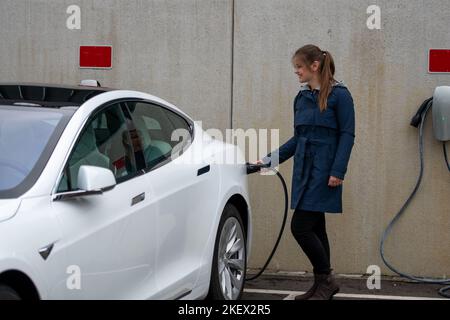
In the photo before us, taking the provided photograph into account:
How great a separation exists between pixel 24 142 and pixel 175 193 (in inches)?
41.0

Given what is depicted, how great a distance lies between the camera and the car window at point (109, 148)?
4.27 meters

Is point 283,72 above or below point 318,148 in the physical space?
above

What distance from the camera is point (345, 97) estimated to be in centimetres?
589

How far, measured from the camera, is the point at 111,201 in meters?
4.26

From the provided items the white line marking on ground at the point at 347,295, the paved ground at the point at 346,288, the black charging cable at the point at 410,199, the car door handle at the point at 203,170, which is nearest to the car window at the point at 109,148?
the car door handle at the point at 203,170

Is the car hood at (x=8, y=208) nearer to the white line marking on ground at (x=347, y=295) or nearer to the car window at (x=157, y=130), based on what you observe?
the car window at (x=157, y=130)

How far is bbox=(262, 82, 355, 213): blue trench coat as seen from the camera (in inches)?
231

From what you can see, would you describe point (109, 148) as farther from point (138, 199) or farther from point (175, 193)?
point (175, 193)

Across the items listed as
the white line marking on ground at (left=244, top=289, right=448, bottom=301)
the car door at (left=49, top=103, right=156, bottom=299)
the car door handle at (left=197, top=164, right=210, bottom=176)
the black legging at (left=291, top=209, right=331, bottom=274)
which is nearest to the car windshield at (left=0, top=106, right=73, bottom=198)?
the car door at (left=49, top=103, right=156, bottom=299)

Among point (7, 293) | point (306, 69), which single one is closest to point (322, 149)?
point (306, 69)

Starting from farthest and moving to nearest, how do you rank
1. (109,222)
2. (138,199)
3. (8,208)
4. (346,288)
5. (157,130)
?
(346,288), (157,130), (138,199), (109,222), (8,208)

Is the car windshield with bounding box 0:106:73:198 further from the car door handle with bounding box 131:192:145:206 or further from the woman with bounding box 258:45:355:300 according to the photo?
the woman with bounding box 258:45:355:300

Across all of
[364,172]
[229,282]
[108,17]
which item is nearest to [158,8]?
[108,17]
